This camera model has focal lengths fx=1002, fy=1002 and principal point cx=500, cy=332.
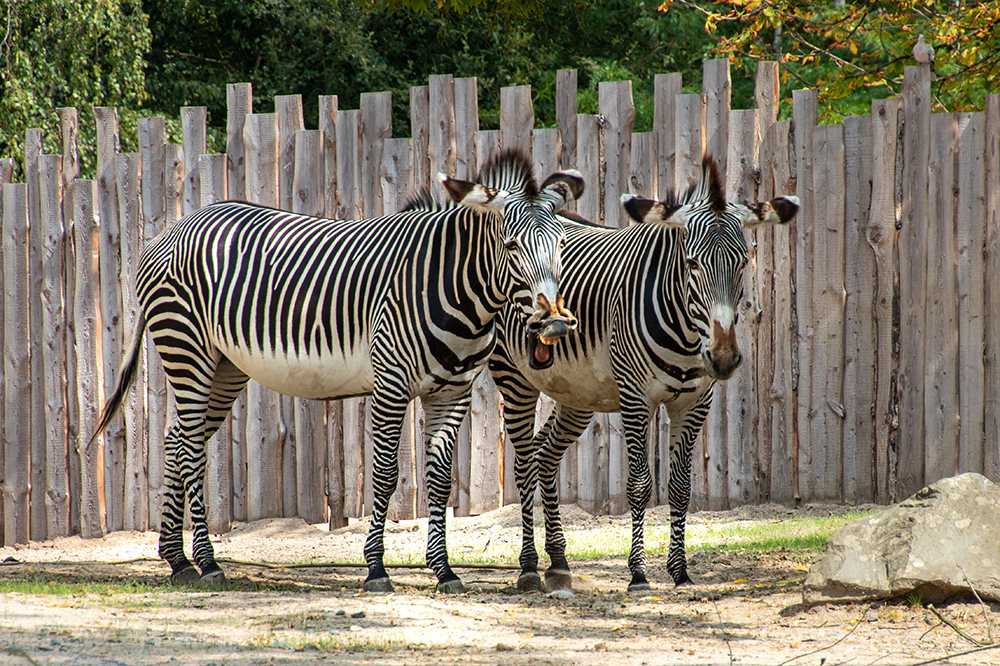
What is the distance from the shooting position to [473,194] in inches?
200

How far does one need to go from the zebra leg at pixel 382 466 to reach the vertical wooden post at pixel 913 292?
3744 mm

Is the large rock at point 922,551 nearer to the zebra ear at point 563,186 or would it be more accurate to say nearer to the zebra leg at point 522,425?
the zebra leg at point 522,425

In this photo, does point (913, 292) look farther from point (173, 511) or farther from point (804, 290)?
point (173, 511)

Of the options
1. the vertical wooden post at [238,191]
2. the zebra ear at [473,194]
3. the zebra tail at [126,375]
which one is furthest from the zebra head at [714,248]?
the vertical wooden post at [238,191]

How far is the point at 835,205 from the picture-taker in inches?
282

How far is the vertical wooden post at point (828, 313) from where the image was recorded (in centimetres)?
716

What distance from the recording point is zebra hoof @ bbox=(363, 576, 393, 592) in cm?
526

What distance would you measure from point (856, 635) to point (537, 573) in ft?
6.77

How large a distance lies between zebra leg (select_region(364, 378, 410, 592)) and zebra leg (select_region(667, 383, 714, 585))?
149cm

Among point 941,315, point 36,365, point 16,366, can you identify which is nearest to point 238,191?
point 36,365

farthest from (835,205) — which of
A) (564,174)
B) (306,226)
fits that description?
(306,226)

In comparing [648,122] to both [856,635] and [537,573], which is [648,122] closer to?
[537,573]

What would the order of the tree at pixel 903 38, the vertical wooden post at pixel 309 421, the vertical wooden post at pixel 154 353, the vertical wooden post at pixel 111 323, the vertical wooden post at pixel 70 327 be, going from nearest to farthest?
the vertical wooden post at pixel 309 421
the vertical wooden post at pixel 154 353
the vertical wooden post at pixel 111 323
the vertical wooden post at pixel 70 327
the tree at pixel 903 38

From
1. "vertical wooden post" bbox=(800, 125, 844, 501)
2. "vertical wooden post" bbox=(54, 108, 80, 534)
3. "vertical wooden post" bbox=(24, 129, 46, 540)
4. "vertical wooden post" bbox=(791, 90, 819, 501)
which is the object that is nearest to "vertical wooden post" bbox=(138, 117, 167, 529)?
"vertical wooden post" bbox=(54, 108, 80, 534)
